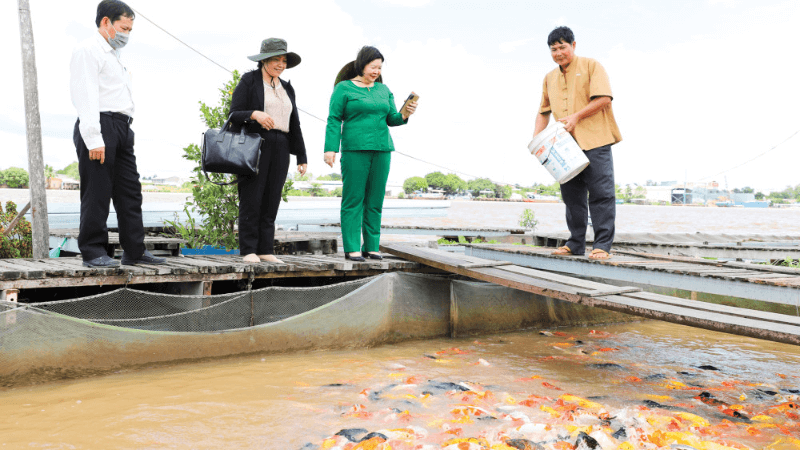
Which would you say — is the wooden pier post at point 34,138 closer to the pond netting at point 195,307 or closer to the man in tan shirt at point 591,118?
the pond netting at point 195,307

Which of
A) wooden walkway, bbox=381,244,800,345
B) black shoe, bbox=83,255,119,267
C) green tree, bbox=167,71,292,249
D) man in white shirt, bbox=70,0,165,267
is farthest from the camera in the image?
green tree, bbox=167,71,292,249

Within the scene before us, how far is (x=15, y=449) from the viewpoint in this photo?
2613 mm

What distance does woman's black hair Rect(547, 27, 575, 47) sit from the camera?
194 inches

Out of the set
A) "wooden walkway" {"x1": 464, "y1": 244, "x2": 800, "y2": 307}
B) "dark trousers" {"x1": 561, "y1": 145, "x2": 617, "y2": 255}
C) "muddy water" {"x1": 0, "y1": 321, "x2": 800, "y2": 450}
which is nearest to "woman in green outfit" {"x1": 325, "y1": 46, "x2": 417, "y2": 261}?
"muddy water" {"x1": 0, "y1": 321, "x2": 800, "y2": 450}

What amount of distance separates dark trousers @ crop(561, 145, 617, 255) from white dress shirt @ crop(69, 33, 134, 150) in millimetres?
3833

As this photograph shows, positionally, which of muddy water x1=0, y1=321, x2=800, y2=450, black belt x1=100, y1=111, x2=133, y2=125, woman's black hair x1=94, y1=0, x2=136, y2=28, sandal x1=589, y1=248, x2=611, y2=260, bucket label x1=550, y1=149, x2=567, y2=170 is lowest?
muddy water x1=0, y1=321, x2=800, y2=450

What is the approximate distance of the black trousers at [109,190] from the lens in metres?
3.82

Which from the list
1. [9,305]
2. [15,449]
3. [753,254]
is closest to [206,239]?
[9,305]

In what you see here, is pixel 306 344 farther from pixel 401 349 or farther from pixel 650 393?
pixel 650 393

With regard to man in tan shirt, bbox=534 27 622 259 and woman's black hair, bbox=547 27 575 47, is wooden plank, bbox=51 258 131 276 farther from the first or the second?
woman's black hair, bbox=547 27 575 47

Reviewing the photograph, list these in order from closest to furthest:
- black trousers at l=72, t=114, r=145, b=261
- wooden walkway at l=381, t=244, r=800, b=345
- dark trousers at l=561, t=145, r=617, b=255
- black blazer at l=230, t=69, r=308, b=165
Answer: wooden walkway at l=381, t=244, r=800, b=345, black trousers at l=72, t=114, r=145, b=261, black blazer at l=230, t=69, r=308, b=165, dark trousers at l=561, t=145, r=617, b=255

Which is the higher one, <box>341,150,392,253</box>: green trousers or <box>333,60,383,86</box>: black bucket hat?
<box>333,60,383,86</box>: black bucket hat

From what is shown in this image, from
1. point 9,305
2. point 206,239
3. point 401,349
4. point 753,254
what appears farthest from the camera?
point 753,254

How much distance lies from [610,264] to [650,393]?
1.25 meters
